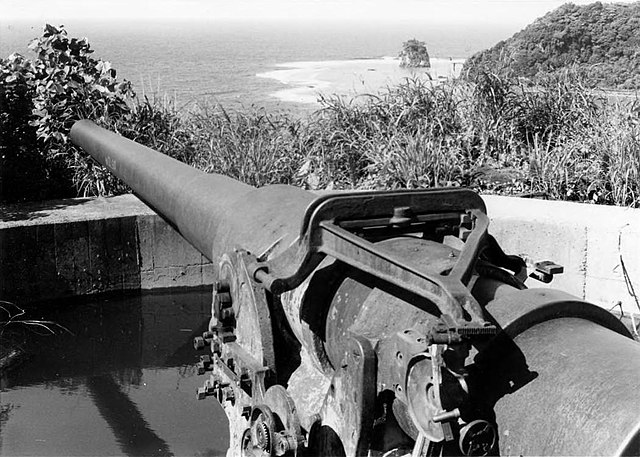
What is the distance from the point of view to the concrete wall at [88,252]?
21.0 feet

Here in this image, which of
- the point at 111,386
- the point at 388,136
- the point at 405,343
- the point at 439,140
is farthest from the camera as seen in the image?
the point at 388,136

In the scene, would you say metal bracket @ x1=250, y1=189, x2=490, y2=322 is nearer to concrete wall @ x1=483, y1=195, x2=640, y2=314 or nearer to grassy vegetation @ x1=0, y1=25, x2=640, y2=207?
concrete wall @ x1=483, y1=195, x2=640, y2=314

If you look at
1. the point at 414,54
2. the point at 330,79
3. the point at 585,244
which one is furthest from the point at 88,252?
the point at 330,79

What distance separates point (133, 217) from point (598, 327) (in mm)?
5280

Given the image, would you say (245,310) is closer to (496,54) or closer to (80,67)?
(80,67)

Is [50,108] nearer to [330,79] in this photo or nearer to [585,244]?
[585,244]

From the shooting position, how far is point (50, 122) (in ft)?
27.3

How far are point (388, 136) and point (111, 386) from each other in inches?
154

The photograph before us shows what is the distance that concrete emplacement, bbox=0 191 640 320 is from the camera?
529cm

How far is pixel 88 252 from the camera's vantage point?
6645 millimetres

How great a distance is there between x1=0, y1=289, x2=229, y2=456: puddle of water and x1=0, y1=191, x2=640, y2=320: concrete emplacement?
28 cm

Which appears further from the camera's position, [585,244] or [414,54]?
[414,54]

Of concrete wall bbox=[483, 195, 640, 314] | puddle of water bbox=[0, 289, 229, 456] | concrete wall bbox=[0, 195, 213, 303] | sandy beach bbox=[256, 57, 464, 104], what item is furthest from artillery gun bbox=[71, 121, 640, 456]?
sandy beach bbox=[256, 57, 464, 104]

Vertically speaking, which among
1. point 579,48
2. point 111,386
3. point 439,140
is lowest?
point 111,386
